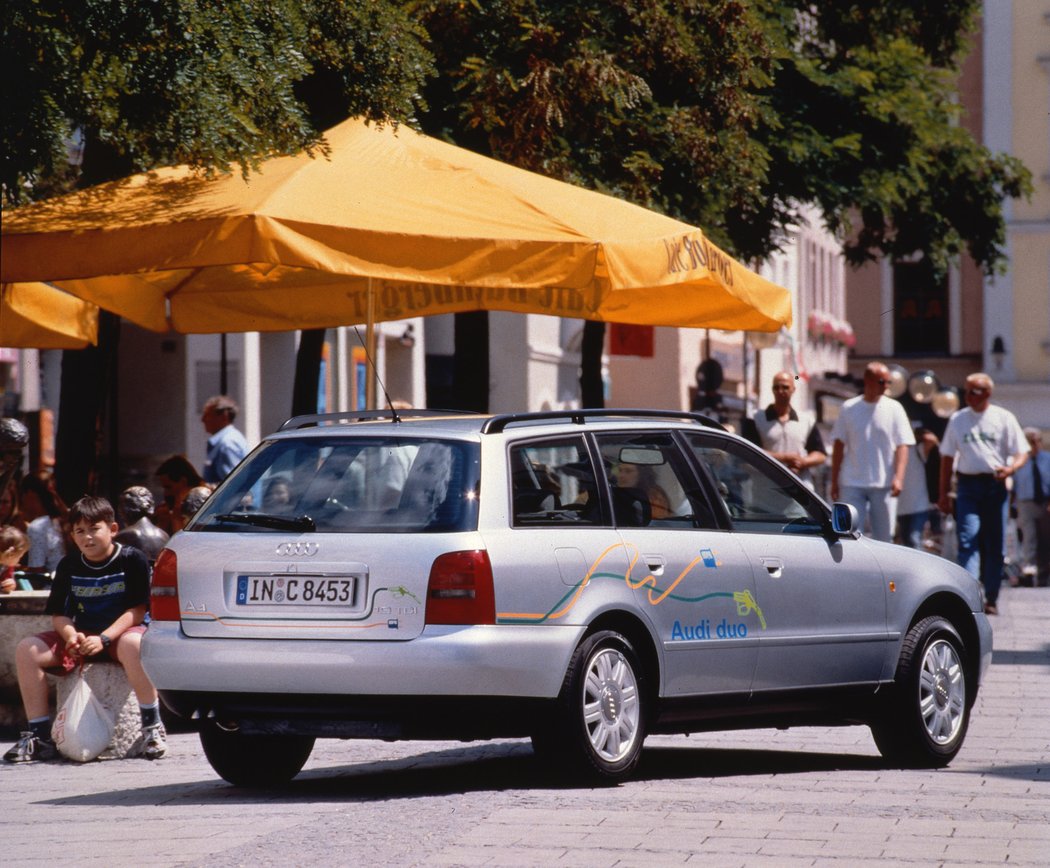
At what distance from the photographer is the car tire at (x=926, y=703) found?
1057 cm

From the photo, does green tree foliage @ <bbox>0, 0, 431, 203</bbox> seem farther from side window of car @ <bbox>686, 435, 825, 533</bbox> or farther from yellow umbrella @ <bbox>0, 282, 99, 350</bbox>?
side window of car @ <bbox>686, 435, 825, 533</bbox>

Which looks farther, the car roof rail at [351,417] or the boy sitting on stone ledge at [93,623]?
the boy sitting on stone ledge at [93,623]

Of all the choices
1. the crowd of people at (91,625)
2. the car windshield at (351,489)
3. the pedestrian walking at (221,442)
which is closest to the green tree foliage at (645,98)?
the pedestrian walking at (221,442)

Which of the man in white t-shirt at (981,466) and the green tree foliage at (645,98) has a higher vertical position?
the green tree foliage at (645,98)

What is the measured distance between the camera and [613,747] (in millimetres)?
9406

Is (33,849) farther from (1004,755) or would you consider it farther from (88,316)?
(88,316)

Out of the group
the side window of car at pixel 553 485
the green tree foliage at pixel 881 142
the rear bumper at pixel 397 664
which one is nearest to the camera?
the rear bumper at pixel 397 664

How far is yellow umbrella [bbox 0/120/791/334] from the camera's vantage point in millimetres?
11547

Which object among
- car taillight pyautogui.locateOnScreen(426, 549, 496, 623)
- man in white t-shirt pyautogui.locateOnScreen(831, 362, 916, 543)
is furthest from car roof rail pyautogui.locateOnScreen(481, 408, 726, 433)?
man in white t-shirt pyautogui.locateOnScreen(831, 362, 916, 543)

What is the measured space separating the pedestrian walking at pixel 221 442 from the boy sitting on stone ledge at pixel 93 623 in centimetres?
487

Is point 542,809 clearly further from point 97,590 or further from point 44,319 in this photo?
point 44,319

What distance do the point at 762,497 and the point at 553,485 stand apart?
4.60ft

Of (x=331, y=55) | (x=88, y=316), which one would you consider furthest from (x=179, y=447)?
(x=331, y=55)

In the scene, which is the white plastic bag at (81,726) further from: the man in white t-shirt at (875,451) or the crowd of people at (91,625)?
the man in white t-shirt at (875,451)
